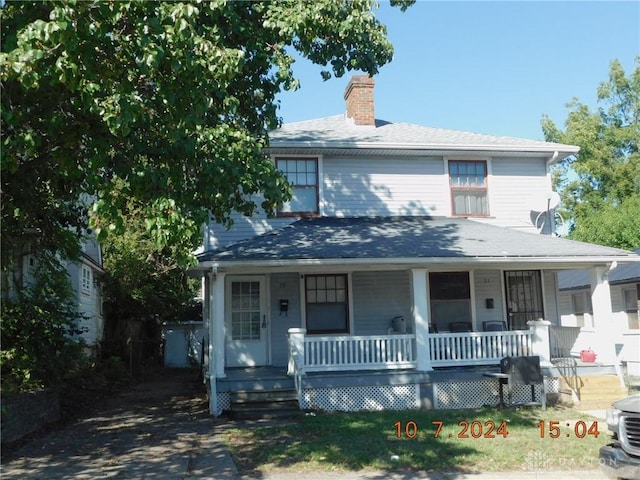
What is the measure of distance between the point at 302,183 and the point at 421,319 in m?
4.83

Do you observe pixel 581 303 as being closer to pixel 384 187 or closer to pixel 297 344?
pixel 384 187

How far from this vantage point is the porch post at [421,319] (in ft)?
40.6

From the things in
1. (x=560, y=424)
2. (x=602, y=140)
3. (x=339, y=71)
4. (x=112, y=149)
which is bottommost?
(x=560, y=424)

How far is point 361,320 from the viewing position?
14562mm

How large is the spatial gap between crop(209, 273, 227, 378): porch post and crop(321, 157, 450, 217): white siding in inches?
161

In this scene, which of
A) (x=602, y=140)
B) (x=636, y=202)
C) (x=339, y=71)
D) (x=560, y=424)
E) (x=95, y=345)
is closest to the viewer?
(x=560, y=424)

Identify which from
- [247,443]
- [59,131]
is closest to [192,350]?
[247,443]

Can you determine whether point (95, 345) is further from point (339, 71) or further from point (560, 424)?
point (560, 424)

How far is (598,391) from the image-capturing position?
12234 millimetres

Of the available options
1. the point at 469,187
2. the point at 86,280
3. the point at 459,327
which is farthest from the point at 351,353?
the point at 86,280

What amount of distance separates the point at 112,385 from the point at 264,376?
6811mm

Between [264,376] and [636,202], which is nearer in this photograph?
[264,376]

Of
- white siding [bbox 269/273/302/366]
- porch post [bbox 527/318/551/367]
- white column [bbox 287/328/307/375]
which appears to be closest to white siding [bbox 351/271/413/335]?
white siding [bbox 269/273/302/366]

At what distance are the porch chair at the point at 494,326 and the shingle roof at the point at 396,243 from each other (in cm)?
211
